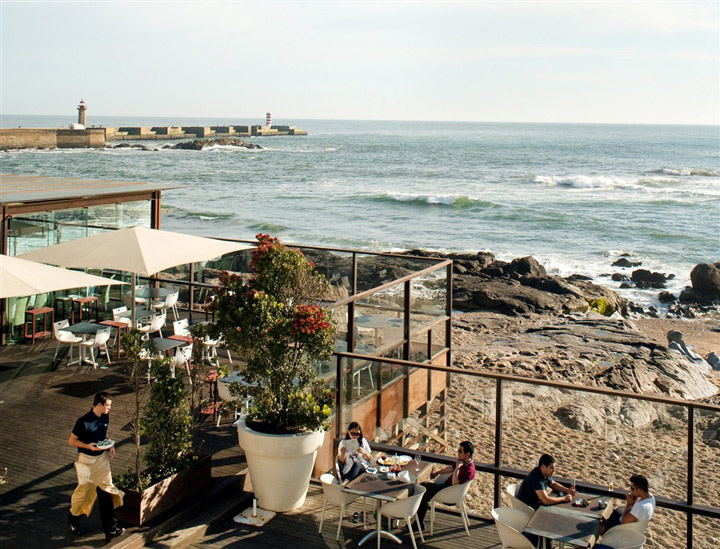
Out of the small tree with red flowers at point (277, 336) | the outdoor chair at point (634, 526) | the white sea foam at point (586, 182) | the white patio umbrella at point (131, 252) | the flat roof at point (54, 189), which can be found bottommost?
the outdoor chair at point (634, 526)

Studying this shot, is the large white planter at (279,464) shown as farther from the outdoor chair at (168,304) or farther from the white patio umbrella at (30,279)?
the outdoor chair at (168,304)

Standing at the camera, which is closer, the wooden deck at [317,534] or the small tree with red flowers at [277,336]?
the wooden deck at [317,534]

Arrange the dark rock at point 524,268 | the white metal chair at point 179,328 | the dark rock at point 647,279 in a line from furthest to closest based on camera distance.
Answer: the dark rock at point 647,279
the dark rock at point 524,268
the white metal chair at point 179,328

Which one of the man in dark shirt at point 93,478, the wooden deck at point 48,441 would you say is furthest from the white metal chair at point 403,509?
the man in dark shirt at point 93,478

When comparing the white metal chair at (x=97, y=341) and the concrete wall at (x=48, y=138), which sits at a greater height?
the concrete wall at (x=48, y=138)

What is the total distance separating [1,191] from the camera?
1227cm

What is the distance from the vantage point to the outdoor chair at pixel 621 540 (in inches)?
251

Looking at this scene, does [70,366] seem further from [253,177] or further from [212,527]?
[253,177]

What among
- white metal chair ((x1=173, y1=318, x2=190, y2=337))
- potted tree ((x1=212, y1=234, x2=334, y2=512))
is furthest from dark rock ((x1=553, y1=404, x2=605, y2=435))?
white metal chair ((x1=173, y1=318, x2=190, y2=337))

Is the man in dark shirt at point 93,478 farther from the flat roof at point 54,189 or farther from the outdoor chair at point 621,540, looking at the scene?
the flat roof at point 54,189

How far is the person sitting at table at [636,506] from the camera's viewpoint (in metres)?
6.66

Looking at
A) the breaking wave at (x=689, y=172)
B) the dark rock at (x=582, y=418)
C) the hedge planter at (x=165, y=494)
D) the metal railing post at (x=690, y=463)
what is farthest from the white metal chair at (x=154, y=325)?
the breaking wave at (x=689, y=172)

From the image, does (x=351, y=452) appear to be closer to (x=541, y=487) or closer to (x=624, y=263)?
(x=541, y=487)

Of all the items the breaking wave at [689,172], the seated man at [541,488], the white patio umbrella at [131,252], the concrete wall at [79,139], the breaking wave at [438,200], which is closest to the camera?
Answer: the seated man at [541,488]
